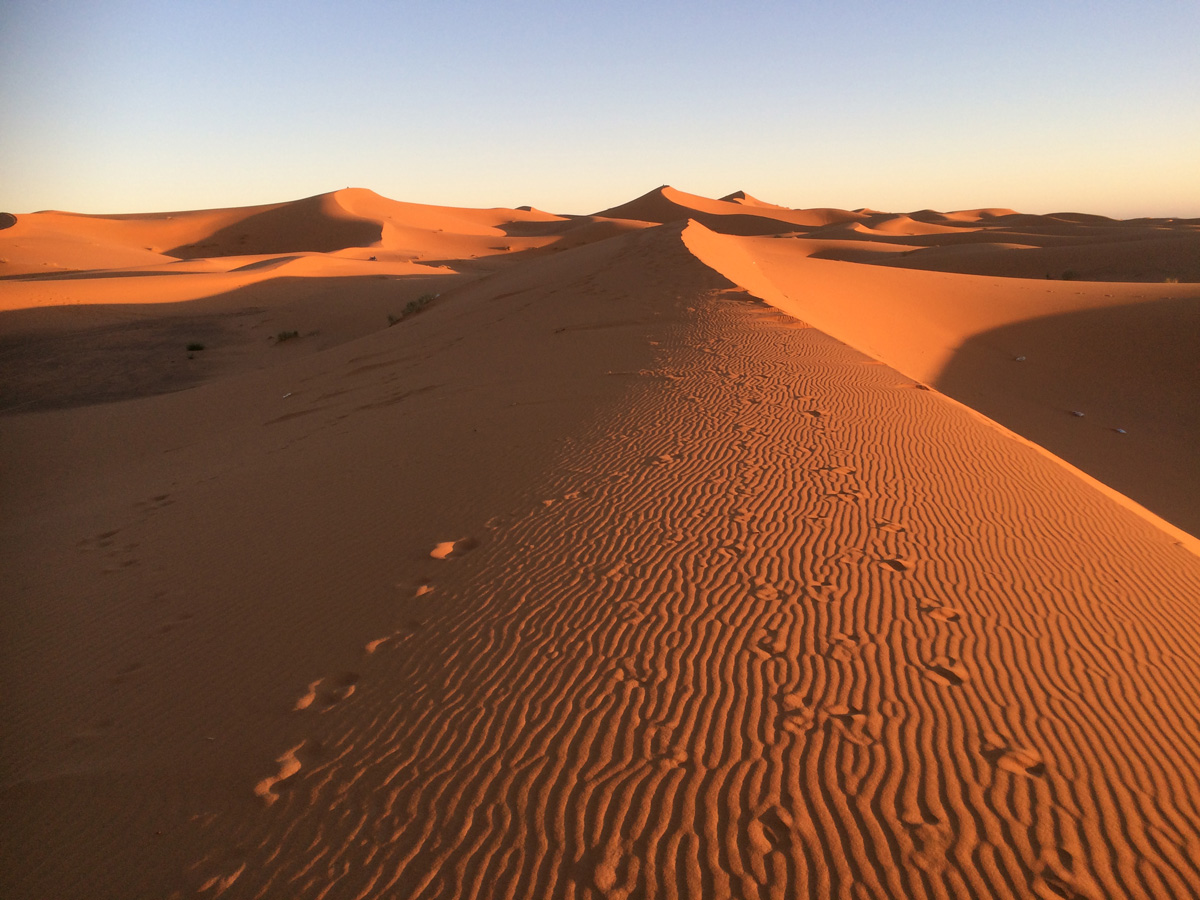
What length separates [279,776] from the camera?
136 inches

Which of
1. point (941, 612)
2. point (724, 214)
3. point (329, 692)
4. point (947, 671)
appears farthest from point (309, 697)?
point (724, 214)

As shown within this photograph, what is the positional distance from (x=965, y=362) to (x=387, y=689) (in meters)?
14.4

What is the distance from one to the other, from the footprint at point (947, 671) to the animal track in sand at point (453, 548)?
122 inches

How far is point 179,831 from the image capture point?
128 inches

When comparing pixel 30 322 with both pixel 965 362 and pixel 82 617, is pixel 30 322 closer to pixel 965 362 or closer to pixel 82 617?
pixel 82 617

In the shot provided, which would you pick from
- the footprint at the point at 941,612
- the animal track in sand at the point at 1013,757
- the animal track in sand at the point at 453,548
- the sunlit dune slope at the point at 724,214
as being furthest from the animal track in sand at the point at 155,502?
the sunlit dune slope at the point at 724,214

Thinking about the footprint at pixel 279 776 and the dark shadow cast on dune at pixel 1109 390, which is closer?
the footprint at pixel 279 776

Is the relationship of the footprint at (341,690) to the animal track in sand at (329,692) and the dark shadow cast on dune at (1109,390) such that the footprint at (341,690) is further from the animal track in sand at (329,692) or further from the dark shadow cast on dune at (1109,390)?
the dark shadow cast on dune at (1109,390)

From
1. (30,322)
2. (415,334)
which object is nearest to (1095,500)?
(415,334)

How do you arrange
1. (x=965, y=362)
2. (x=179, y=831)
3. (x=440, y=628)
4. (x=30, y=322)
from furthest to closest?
(x=30, y=322)
(x=965, y=362)
(x=440, y=628)
(x=179, y=831)

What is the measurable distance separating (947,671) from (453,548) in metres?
3.34

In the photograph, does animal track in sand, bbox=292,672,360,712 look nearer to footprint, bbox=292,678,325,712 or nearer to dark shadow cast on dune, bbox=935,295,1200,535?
footprint, bbox=292,678,325,712

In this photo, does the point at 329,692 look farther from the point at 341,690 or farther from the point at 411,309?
the point at 411,309

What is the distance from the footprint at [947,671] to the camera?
3.75 m
